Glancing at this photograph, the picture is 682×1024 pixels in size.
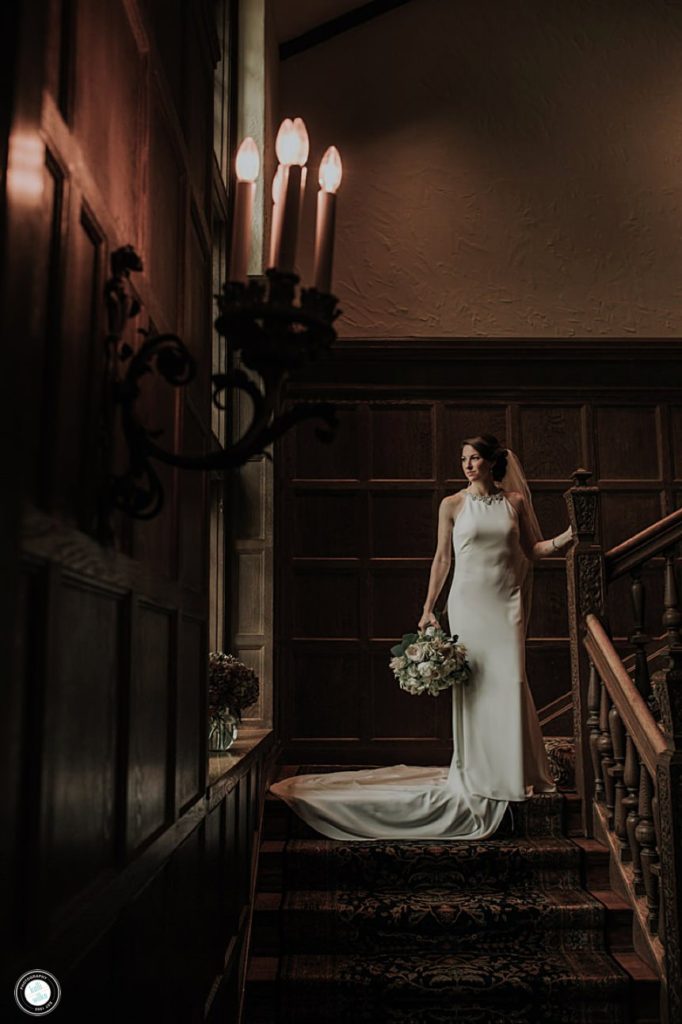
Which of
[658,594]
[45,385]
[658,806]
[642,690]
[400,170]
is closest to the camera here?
[45,385]

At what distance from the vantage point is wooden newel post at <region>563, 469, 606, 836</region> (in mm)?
4895

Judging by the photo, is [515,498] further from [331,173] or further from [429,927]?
[331,173]

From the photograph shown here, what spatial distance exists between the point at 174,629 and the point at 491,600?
310 centimetres

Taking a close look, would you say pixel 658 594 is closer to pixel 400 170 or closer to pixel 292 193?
pixel 400 170

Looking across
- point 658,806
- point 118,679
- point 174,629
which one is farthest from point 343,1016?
point 118,679

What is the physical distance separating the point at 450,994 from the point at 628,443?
445 cm

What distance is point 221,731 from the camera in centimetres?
420

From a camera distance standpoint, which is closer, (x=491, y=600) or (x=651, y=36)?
(x=491, y=600)

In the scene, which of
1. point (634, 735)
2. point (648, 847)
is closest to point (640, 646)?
point (634, 735)

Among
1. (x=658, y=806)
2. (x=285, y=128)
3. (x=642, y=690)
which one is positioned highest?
(x=285, y=128)

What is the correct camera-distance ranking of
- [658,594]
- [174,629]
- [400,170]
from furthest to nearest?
[400,170] → [658,594] → [174,629]

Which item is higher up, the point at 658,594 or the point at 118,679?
the point at 658,594

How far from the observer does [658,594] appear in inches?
278

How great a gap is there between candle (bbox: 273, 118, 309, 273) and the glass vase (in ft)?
9.41
